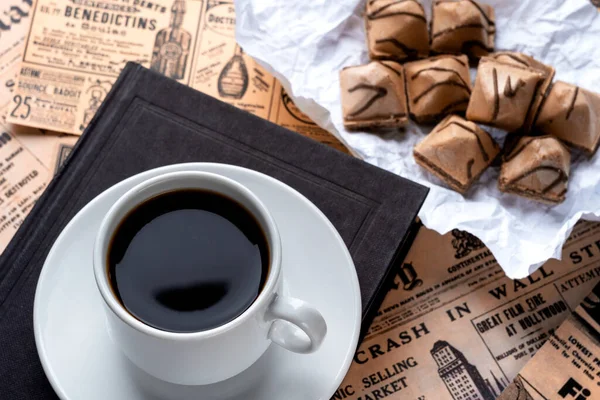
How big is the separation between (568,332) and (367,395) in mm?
213

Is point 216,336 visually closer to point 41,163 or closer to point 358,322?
point 358,322

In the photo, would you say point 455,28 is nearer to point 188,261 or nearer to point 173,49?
point 173,49

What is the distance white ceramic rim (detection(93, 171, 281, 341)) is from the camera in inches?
16.4

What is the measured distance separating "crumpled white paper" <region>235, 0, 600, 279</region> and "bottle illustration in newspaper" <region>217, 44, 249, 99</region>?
54 mm

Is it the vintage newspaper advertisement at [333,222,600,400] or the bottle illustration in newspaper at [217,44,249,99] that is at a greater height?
the bottle illustration in newspaper at [217,44,249,99]

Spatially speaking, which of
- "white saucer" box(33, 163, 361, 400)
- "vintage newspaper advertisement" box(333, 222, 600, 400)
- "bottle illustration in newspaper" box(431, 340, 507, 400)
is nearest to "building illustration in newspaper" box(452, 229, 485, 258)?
"vintage newspaper advertisement" box(333, 222, 600, 400)

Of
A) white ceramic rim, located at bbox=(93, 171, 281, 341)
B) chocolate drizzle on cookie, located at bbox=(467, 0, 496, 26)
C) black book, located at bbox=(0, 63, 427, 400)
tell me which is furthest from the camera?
chocolate drizzle on cookie, located at bbox=(467, 0, 496, 26)

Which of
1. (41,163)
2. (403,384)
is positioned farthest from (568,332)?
(41,163)

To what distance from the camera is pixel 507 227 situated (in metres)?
0.70

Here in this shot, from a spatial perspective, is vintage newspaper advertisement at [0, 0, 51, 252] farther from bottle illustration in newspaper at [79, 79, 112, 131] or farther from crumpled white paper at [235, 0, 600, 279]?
crumpled white paper at [235, 0, 600, 279]

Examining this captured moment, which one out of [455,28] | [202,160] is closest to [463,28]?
[455,28]

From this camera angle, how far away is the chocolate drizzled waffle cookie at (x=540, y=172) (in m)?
0.71

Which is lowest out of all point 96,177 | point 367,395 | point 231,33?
point 367,395

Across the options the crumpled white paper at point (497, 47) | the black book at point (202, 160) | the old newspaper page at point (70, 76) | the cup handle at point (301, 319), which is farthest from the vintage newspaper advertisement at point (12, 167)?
the cup handle at point (301, 319)
